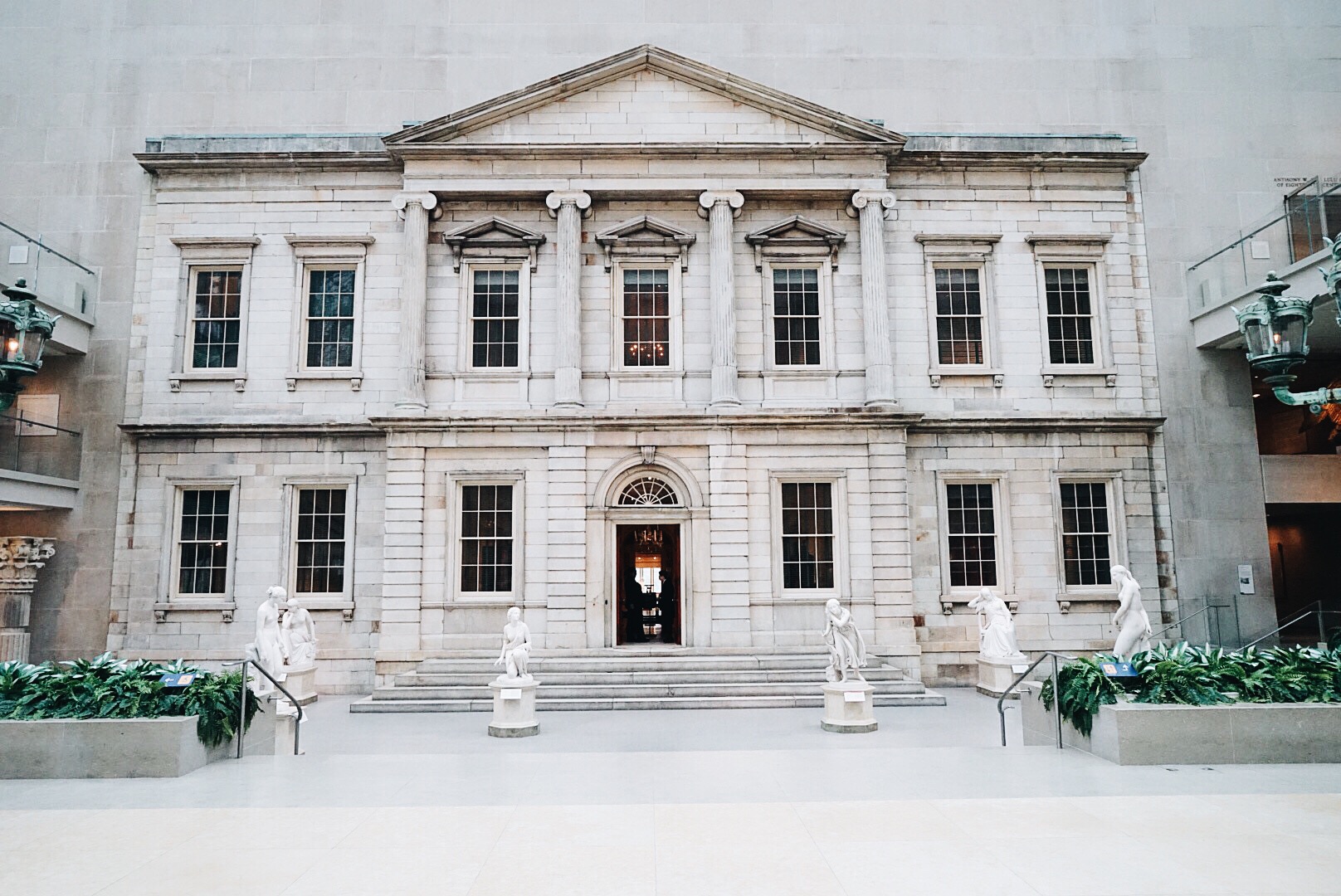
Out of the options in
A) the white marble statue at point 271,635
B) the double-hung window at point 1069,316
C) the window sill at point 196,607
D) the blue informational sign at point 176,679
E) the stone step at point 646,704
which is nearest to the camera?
the blue informational sign at point 176,679

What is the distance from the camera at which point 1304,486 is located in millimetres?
20062

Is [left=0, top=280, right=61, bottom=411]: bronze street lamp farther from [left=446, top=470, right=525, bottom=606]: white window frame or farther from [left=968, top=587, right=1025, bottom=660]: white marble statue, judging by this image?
[left=968, top=587, right=1025, bottom=660]: white marble statue

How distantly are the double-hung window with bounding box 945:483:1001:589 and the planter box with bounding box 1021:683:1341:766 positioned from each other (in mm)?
8916

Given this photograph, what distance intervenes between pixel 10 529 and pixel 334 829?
16.0 meters

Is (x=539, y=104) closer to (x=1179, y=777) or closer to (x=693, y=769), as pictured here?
(x=693, y=769)

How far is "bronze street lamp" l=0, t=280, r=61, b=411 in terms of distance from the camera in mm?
9102

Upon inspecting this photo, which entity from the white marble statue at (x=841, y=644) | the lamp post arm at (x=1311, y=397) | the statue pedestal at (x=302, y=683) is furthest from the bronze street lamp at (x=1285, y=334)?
the statue pedestal at (x=302, y=683)

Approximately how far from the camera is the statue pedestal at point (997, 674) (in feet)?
54.0

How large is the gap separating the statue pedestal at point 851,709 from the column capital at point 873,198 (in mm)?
10508

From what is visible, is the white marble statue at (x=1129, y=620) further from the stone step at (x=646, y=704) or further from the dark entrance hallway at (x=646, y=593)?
the dark entrance hallway at (x=646, y=593)

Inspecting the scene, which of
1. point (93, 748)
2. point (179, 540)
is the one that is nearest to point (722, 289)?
point (179, 540)

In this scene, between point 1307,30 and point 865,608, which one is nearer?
point 865,608

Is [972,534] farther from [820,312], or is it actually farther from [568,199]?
[568,199]

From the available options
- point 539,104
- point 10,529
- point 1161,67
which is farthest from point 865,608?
point 10,529
